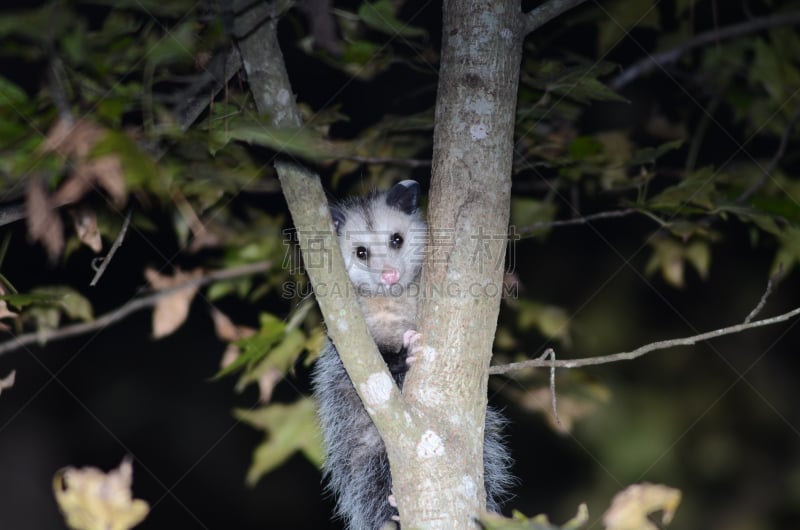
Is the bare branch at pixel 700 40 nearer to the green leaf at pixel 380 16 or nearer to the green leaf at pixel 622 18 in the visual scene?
the green leaf at pixel 622 18

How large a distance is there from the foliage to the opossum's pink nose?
294 millimetres

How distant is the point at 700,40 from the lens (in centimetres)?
313

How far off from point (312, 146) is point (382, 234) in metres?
1.57

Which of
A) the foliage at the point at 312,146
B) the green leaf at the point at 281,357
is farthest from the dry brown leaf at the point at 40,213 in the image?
the green leaf at the point at 281,357

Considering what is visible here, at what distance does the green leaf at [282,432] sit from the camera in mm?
2611

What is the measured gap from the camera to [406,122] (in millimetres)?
2373

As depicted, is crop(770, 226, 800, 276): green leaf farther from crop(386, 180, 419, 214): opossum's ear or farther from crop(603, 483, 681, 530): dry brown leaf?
crop(603, 483, 681, 530): dry brown leaf

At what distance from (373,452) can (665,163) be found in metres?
2.34

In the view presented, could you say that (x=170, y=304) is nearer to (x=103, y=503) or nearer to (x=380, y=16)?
(x=380, y=16)

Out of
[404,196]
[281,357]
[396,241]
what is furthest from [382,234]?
[281,357]

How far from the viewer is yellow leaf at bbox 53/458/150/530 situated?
4.11 ft

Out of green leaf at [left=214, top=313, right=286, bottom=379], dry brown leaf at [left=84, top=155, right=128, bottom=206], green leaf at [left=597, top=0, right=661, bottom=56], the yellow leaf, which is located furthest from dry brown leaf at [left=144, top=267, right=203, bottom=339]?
green leaf at [left=597, top=0, right=661, bottom=56]

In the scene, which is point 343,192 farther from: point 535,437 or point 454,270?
point 454,270

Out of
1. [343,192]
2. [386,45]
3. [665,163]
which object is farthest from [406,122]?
[665,163]
